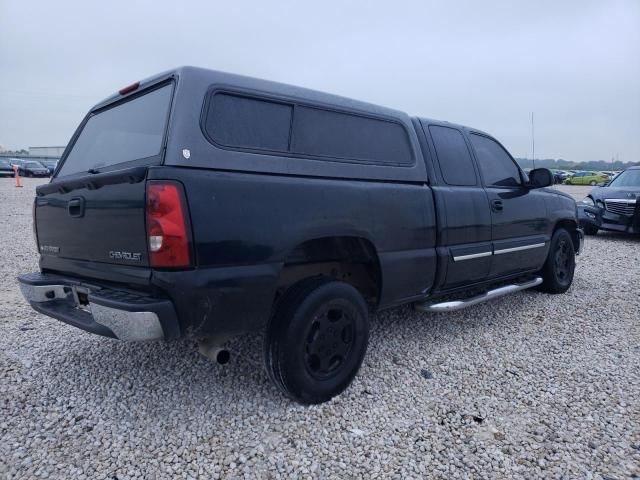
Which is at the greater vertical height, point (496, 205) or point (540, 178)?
point (540, 178)

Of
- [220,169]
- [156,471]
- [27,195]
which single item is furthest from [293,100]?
[27,195]

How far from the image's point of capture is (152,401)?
9.27ft

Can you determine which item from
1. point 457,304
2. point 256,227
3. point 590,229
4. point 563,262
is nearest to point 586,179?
point 590,229

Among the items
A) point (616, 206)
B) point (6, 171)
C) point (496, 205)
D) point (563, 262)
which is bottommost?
point (563, 262)

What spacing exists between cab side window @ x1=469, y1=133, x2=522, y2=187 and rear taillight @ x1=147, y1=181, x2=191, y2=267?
307cm

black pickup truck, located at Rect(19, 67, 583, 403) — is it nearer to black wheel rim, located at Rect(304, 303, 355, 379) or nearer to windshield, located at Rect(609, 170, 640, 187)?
black wheel rim, located at Rect(304, 303, 355, 379)

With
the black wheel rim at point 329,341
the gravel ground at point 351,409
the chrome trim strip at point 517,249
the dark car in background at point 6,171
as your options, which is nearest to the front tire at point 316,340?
the black wheel rim at point 329,341

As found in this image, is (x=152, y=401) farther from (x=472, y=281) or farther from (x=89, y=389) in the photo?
(x=472, y=281)

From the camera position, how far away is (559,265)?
538cm

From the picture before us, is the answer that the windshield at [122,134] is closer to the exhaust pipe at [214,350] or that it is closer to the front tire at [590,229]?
the exhaust pipe at [214,350]

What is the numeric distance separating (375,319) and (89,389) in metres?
2.48

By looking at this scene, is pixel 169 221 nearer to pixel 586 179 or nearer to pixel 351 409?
pixel 351 409

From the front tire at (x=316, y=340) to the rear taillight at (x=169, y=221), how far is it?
2.39ft

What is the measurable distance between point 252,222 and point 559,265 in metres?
4.39
